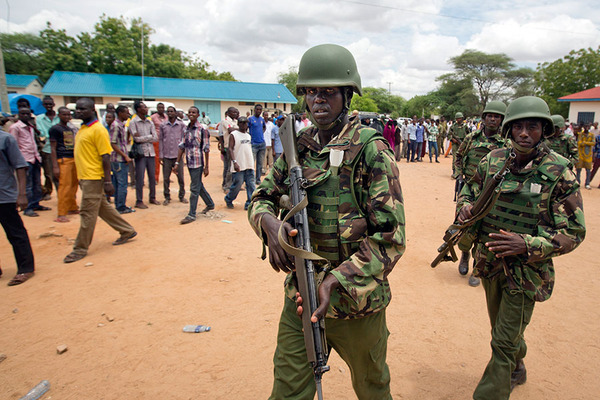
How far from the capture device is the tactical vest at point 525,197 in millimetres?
2297

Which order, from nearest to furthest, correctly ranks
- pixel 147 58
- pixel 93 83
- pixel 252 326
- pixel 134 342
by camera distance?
pixel 134 342
pixel 252 326
pixel 93 83
pixel 147 58

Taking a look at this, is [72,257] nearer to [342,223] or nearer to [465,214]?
[342,223]

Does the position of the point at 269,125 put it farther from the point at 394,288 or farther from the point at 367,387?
the point at 367,387

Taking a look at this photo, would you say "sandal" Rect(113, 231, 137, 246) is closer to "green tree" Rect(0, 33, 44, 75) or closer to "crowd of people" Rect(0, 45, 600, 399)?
"crowd of people" Rect(0, 45, 600, 399)

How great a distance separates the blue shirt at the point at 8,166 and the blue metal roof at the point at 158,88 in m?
27.2

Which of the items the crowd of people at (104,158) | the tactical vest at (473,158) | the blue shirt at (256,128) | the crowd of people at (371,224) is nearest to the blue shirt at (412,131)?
the blue shirt at (256,128)

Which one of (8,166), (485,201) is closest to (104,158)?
(8,166)

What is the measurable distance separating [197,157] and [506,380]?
235 inches

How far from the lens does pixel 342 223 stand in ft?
5.41

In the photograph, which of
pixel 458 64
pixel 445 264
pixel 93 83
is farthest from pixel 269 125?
pixel 458 64

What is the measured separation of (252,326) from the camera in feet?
11.5

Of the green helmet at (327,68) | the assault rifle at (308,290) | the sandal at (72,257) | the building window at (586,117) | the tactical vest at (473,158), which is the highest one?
the building window at (586,117)

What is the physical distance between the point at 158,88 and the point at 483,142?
3096 cm

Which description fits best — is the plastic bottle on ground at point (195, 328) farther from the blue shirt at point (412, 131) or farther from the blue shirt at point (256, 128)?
the blue shirt at point (412, 131)
